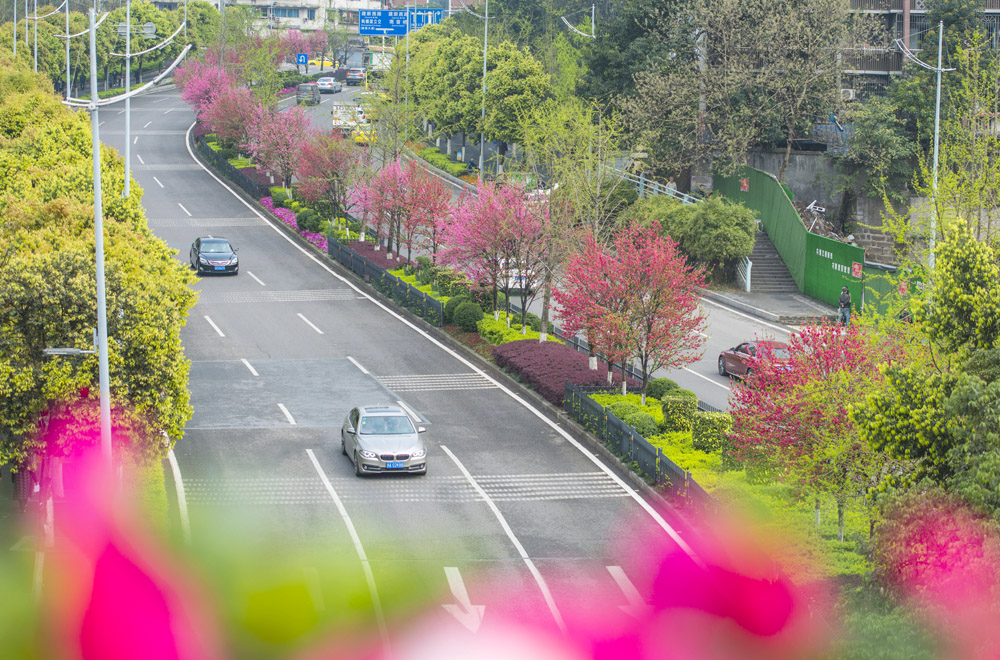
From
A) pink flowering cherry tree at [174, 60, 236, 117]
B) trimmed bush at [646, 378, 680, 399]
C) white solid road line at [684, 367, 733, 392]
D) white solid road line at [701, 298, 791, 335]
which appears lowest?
white solid road line at [684, 367, 733, 392]

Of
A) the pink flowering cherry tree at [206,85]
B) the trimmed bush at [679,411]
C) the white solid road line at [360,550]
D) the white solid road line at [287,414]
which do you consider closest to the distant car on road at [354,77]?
the pink flowering cherry tree at [206,85]

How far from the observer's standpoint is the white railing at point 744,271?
5444cm

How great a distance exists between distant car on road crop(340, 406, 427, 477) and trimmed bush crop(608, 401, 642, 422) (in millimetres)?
5089

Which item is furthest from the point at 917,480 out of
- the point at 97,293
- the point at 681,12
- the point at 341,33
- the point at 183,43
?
the point at 341,33

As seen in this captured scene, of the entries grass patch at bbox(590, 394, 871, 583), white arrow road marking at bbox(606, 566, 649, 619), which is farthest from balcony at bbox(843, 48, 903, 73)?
white arrow road marking at bbox(606, 566, 649, 619)

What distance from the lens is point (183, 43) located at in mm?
128500

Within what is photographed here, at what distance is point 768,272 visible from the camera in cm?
5622

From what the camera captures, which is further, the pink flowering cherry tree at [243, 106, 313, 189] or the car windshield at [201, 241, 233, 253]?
the pink flowering cherry tree at [243, 106, 313, 189]

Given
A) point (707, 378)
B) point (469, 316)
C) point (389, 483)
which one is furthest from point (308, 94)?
point (389, 483)

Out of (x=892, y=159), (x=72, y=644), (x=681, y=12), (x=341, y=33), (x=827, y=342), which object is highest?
(x=341, y=33)

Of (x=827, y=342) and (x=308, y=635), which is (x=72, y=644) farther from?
(x=827, y=342)

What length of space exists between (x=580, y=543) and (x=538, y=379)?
11.4 meters

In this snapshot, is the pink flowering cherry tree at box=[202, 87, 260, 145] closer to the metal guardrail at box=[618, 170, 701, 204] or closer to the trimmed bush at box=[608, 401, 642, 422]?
the metal guardrail at box=[618, 170, 701, 204]

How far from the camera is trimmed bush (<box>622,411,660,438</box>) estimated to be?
103 feet
